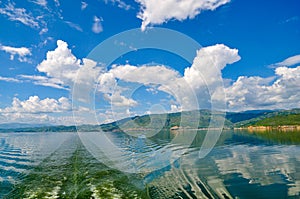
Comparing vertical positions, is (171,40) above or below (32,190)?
above

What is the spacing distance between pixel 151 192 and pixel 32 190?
8.53 m

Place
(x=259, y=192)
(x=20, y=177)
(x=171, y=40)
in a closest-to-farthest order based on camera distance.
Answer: (x=259, y=192) → (x=20, y=177) → (x=171, y=40)

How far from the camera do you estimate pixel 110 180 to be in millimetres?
21156

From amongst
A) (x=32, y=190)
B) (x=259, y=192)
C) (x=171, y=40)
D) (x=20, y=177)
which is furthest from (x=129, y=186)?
(x=171, y=40)

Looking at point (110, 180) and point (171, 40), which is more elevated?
point (171, 40)

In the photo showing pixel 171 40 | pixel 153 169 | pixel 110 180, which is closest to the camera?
Answer: pixel 110 180

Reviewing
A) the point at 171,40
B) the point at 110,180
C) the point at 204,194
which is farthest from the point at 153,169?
the point at 171,40

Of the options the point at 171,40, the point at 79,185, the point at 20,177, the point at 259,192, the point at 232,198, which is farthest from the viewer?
the point at 171,40

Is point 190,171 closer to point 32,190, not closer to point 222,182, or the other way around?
point 222,182

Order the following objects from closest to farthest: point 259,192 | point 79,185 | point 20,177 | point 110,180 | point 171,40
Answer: point 259,192 → point 79,185 → point 110,180 → point 20,177 → point 171,40

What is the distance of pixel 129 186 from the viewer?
19.4m

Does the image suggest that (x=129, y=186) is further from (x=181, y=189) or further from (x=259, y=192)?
(x=259, y=192)

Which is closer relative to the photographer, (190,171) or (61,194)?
(61,194)

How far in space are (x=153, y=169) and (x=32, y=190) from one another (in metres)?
12.6
